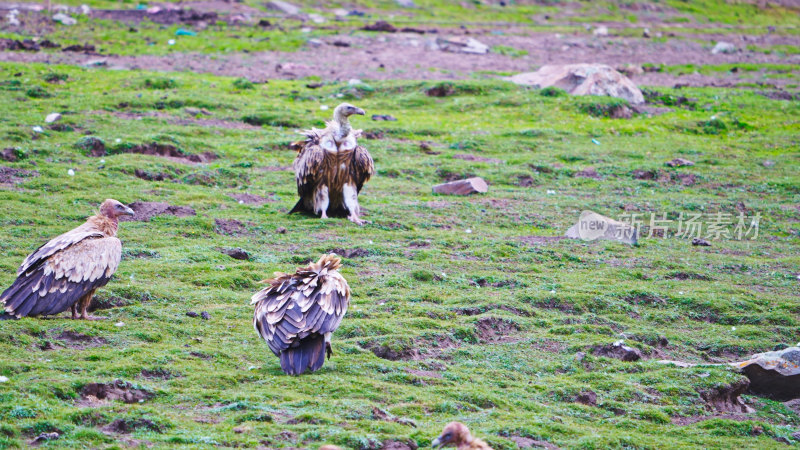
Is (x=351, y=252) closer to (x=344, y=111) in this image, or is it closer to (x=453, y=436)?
(x=344, y=111)

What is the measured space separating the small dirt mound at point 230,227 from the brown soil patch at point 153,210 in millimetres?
562

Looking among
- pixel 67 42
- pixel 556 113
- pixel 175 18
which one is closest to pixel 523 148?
pixel 556 113

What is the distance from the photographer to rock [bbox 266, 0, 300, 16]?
39531 mm

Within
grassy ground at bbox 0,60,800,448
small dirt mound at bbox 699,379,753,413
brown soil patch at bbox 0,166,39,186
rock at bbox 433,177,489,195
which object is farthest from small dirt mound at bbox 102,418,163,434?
rock at bbox 433,177,489,195

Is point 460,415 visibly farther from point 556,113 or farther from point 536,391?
point 556,113

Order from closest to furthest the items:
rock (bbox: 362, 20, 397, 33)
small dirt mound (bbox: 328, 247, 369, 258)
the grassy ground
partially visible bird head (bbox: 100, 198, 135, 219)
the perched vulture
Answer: the perched vulture → the grassy ground → partially visible bird head (bbox: 100, 198, 135, 219) → small dirt mound (bbox: 328, 247, 369, 258) → rock (bbox: 362, 20, 397, 33)

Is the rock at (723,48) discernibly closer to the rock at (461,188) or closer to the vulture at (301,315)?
the rock at (461,188)

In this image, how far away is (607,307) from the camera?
34.6 feet

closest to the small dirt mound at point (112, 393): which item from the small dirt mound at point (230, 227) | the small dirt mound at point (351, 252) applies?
the small dirt mound at point (351, 252)

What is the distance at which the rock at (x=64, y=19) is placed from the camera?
103 ft

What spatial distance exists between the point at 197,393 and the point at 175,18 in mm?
29686

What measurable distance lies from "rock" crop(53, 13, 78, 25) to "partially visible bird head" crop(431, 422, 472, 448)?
29927mm

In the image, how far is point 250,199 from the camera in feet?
48.9

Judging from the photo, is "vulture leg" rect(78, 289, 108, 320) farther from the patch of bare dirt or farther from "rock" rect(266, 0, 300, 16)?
"rock" rect(266, 0, 300, 16)
